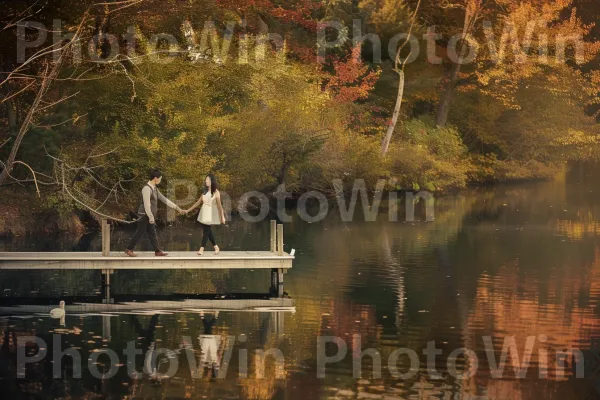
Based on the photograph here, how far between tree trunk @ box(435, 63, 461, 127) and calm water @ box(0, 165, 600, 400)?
20206 mm

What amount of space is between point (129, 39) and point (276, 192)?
1118cm

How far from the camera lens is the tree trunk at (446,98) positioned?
62.6m

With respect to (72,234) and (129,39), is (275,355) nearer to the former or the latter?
(72,234)

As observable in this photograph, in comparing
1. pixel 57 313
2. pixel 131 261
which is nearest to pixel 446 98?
pixel 131 261

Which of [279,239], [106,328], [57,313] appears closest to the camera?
[106,328]

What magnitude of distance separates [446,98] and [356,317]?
39.7 meters

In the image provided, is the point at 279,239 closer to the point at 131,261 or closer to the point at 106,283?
the point at 131,261

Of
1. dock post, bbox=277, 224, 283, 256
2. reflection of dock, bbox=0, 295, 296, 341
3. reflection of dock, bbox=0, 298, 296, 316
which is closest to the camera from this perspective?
reflection of dock, bbox=0, 295, 296, 341

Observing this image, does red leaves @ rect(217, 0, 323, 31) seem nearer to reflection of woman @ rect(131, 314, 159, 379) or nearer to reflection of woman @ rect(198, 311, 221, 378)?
reflection of woman @ rect(131, 314, 159, 379)

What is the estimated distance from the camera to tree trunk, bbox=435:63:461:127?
62.6 m

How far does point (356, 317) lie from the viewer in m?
24.4

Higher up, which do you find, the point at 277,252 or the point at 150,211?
the point at 150,211

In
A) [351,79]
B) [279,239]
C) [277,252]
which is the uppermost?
[351,79]

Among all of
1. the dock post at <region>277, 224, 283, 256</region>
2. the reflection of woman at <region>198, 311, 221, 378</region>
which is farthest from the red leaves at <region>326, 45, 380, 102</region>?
the reflection of woman at <region>198, 311, 221, 378</region>
